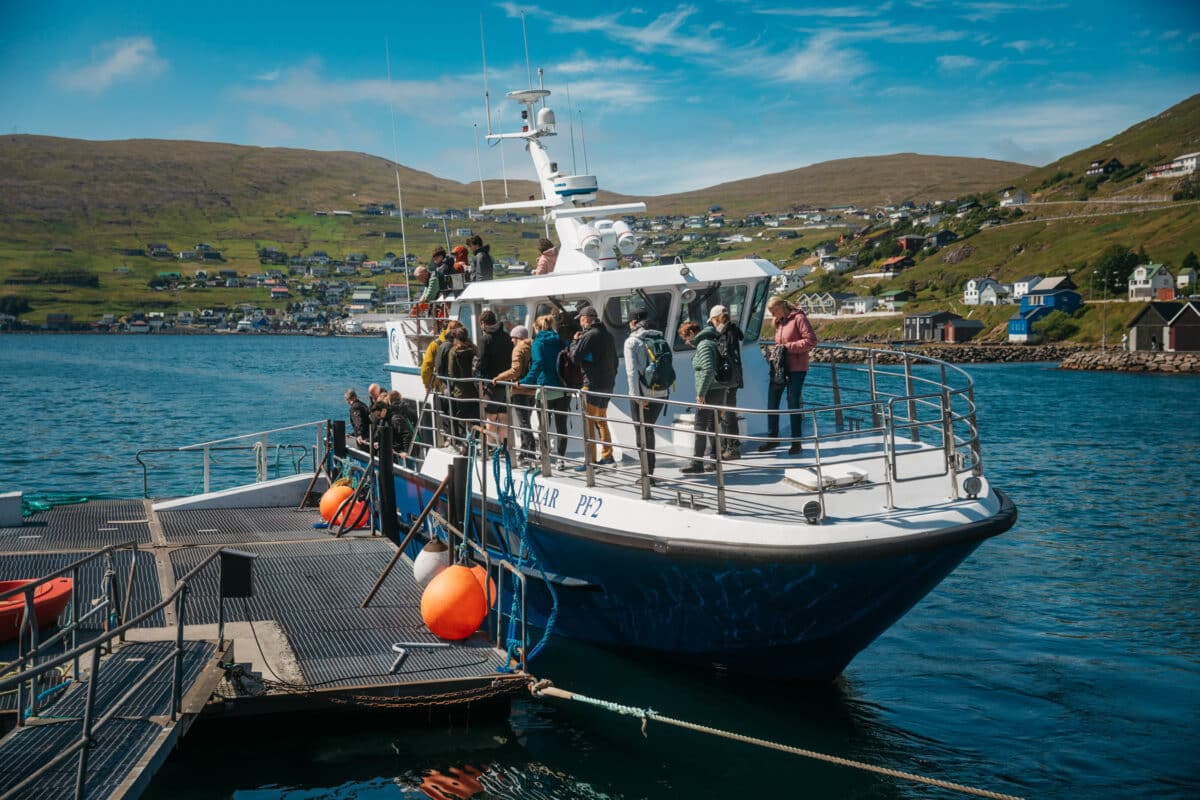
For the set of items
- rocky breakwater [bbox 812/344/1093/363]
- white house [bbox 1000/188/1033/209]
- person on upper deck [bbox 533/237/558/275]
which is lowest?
rocky breakwater [bbox 812/344/1093/363]

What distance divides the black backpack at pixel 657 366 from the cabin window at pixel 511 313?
2.46 metres

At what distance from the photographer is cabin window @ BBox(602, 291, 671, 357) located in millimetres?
10820

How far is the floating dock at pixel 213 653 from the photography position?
6.36 metres

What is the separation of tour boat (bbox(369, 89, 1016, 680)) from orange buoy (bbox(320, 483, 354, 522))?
1694 mm

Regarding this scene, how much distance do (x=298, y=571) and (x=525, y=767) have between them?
160 inches

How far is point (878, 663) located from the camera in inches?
436

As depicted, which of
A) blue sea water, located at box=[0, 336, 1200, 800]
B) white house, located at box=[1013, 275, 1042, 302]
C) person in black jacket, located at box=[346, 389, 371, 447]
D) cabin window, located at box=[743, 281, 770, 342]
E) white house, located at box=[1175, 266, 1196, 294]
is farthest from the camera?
white house, located at box=[1013, 275, 1042, 302]

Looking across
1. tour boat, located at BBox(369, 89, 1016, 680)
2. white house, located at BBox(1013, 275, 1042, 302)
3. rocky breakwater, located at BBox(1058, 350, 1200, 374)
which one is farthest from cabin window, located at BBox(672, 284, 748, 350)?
white house, located at BBox(1013, 275, 1042, 302)

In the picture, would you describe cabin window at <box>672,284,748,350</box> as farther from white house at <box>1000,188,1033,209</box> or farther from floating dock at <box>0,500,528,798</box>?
white house at <box>1000,188,1033,209</box>

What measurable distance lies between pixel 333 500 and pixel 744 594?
22.9ft

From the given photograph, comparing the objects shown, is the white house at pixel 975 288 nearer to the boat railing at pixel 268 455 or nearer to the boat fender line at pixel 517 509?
the boat railing at pixel 268 455

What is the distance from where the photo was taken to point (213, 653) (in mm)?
7980

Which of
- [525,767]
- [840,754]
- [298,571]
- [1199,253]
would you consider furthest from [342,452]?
[1199,253]

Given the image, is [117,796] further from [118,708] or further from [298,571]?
[298,571]
